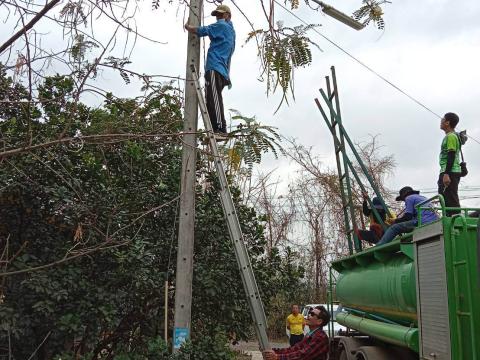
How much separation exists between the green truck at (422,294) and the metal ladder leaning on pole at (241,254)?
1331mm

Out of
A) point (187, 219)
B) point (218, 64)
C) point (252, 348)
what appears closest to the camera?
point (187, 219)

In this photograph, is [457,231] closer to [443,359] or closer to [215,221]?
[443,359]

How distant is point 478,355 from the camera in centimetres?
453

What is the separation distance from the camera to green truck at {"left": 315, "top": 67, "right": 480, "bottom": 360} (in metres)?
4.62

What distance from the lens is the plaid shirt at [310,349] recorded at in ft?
20.8

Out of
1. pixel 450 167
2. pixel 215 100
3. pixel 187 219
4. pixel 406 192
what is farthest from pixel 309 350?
pixel 215 100

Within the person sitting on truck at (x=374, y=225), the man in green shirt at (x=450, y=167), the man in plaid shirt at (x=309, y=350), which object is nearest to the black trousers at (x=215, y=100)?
the man in plaid shirt at (x=309, y=350)

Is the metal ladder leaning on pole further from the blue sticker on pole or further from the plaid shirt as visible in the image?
the blue sticker on pole

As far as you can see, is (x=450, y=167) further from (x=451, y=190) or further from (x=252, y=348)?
(x=252, y=348)

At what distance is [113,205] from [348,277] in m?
3.65

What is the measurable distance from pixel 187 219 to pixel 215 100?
151 cm

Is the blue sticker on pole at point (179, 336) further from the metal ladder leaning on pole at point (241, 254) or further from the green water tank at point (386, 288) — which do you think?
the green water tank at point (386, 288)

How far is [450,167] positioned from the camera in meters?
7.26

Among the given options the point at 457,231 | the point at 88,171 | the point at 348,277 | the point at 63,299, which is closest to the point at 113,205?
the point at 88,171
